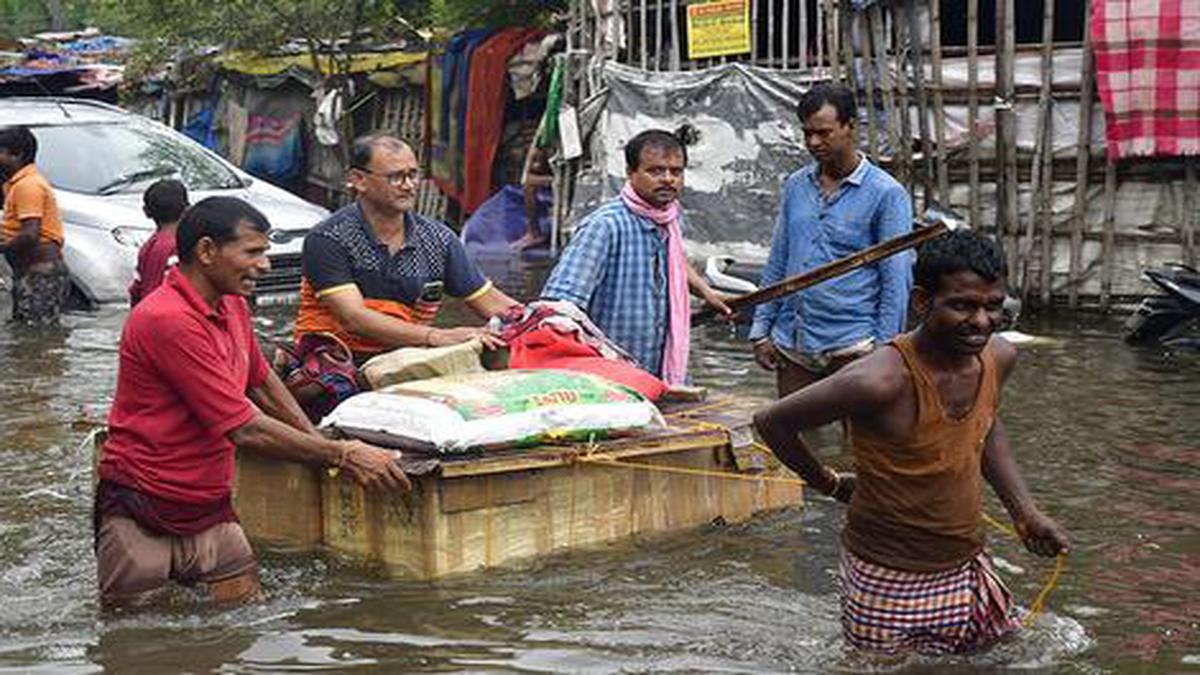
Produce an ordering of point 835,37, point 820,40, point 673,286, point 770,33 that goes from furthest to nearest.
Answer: point 770,33 → point 820,40 → point 835,37 → point 673,286

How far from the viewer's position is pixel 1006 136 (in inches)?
486

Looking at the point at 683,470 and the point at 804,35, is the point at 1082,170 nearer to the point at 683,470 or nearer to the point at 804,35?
the point at 804,35

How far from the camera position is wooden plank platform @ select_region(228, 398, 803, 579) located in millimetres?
5633

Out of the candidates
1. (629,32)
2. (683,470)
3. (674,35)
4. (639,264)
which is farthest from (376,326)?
(629,32)

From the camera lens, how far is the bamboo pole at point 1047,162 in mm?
12000

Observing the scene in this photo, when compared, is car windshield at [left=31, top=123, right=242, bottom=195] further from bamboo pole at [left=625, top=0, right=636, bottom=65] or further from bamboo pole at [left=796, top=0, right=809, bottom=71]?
bamboo pole at [left=796, top=0, right=809, bottom=71]

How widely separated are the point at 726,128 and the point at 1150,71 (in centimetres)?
373

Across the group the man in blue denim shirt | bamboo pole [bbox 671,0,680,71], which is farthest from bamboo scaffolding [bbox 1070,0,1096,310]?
the man in blue denim shirt

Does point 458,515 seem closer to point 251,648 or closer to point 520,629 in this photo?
point 520,629

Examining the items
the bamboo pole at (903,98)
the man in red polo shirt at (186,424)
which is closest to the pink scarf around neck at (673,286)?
the man in red polo shirt at (186,424)

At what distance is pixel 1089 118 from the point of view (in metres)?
12.0

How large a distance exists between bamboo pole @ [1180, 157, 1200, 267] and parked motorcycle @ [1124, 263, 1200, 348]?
0.57 m

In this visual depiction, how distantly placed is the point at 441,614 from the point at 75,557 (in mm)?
1713

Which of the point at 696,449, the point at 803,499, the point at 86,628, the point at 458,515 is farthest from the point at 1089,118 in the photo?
the point at 86,628
